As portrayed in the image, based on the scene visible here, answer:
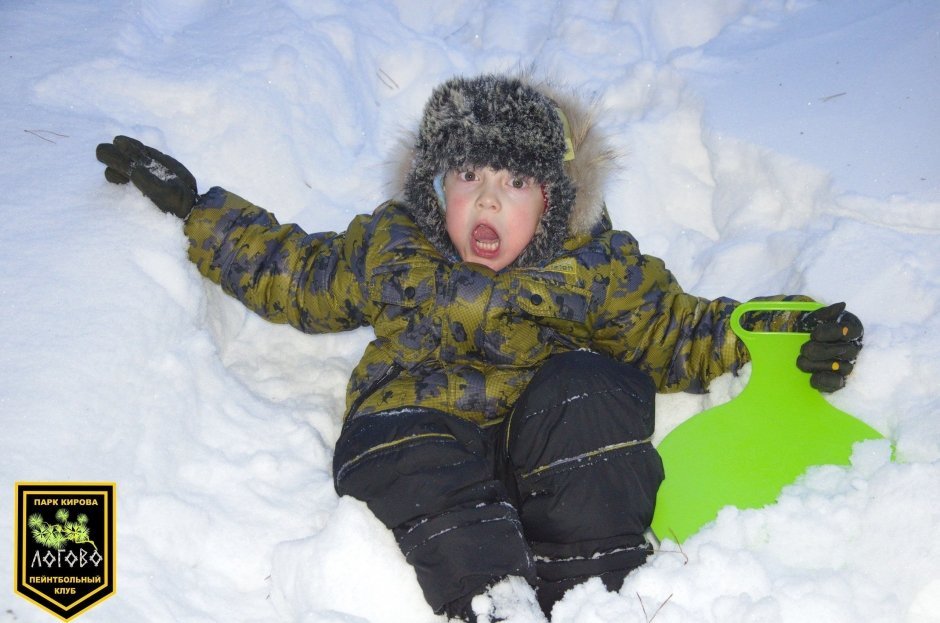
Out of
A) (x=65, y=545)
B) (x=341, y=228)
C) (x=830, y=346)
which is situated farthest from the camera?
(x=341, y=228)

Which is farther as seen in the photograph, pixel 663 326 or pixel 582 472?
pixel 663 326

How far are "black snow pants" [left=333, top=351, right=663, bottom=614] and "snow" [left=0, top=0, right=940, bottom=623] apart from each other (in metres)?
0.07

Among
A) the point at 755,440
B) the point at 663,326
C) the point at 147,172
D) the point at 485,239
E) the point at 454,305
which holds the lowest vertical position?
the point at 755,440

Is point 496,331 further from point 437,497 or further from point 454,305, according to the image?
point 437,497

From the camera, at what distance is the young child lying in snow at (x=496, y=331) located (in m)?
1.63

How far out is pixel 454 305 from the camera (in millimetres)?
1870

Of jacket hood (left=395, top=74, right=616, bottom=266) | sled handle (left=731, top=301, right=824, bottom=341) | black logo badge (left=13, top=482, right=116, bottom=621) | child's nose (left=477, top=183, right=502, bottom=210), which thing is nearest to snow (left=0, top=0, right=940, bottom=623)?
black logo badge (left=13, top=482, right=116, bottom=621)

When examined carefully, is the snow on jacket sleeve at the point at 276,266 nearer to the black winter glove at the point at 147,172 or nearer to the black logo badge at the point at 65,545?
the black winter glove at the point at 147,172

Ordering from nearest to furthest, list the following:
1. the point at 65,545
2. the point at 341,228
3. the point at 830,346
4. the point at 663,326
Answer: the point at 65,545, the point at 830,346, the point at 663,326, the point at 341,228

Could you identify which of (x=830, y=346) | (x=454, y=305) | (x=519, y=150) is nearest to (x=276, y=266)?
(x=454, y=305)

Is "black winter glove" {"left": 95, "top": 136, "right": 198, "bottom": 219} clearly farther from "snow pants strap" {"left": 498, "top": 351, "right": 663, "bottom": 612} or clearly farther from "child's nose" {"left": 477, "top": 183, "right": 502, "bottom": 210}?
"snow pants strap" {"left": 498, "top": 351, "right": 663, "bottom": 612}

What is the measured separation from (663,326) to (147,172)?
1.27m

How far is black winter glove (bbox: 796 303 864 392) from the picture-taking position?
1.80 meters

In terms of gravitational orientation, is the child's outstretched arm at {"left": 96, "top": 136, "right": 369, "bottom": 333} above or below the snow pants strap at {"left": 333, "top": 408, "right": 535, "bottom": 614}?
above
